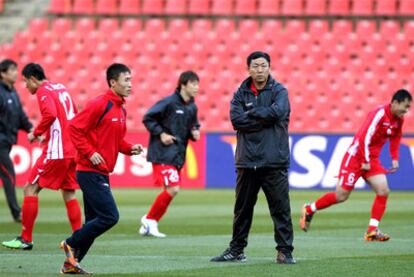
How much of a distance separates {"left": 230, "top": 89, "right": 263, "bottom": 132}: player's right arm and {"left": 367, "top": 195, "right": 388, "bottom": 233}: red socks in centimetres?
374

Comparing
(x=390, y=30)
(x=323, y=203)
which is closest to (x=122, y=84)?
(x=323, y=203)

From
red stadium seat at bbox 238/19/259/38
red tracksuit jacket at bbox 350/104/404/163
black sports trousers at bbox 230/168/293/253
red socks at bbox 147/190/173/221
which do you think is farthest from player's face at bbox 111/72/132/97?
red stadium seat at bbox 238/19/259/38

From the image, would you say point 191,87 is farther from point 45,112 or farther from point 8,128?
point 8,128

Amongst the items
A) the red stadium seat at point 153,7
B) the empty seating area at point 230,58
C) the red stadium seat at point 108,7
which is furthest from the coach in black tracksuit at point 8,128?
the red stadium seat at point 108,7

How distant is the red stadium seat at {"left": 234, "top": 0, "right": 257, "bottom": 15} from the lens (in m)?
29.3

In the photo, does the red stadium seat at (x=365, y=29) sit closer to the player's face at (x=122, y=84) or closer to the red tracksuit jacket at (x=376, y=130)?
the red tracksuit jacket at (x=376, y=130)

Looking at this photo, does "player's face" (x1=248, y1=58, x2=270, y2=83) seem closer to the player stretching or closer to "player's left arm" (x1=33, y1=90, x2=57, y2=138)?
"player's left arm" (x1=33, y1=90, x2=57, y2=138)

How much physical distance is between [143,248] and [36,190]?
1.50m

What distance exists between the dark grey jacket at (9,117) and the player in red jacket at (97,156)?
647cm

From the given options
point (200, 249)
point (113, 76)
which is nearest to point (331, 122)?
point (200, 249)

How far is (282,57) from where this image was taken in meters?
28.3

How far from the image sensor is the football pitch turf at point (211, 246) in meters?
9.84

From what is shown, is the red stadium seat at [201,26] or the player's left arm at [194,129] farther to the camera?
the red stadium seat at [201,26]

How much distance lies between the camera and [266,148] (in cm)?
1028
